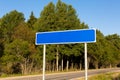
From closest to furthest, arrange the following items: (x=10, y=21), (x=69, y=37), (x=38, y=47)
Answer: (x=69, y=37)
(x=38, y=47)
(x=10, y=21)

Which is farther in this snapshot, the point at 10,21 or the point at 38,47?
the point at 10,21

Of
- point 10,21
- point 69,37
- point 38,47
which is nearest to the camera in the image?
point 69,37

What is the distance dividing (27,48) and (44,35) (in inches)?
1306

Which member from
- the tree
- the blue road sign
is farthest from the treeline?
the blue road sign

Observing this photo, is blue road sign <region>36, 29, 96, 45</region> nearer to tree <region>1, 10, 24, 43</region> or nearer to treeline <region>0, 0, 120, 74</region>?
treeline <region>0, 0, 120, 74</region>

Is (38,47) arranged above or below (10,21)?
below

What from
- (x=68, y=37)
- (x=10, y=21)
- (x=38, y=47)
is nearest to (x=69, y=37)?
(x=68, y=37)

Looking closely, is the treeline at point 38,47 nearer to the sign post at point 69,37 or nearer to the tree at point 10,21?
the tree at point 10,21

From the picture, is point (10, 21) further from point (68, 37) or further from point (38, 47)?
point (68, 37)

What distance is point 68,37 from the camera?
1435 centimetres

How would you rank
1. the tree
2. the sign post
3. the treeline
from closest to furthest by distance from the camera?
the sign post < the treeline < the tree

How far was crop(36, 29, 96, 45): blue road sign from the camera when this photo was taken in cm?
1361

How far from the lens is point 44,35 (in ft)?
49.6

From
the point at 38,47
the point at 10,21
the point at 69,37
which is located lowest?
the point at 69,37
